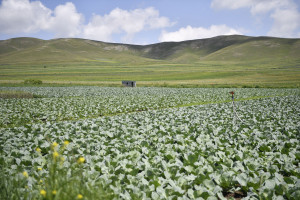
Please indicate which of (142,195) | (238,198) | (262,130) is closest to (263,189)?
(238,198)

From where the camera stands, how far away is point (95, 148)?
27.1 ft

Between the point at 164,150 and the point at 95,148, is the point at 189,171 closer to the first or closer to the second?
the point at 164,150

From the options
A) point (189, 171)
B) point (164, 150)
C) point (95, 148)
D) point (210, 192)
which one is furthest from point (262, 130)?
point (95, 148)

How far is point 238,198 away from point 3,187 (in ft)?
19.0

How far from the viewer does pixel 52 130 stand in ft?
37.5

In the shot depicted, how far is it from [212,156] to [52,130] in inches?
334

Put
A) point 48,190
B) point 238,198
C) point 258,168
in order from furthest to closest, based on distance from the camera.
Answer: point 258,168 < point 238,198 < point 48,190

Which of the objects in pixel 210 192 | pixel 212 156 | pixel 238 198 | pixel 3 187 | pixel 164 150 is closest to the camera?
pixel 3 187

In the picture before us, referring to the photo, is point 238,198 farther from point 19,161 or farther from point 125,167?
point 19,161

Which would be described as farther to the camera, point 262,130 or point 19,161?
point 262,130

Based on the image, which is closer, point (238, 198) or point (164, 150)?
point (238, 198)

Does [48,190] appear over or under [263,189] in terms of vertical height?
over

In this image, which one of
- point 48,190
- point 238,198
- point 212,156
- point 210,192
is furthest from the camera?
point 212,156

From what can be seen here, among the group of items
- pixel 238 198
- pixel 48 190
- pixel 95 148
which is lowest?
pixel 238 198
